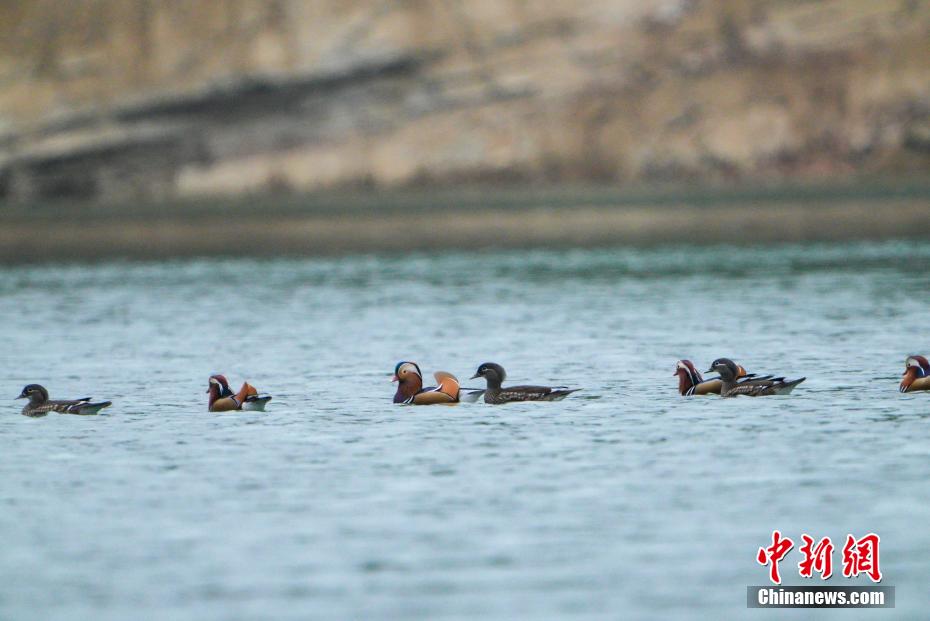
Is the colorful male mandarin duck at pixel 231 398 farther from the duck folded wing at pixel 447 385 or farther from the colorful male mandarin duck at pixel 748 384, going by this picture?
the colorful male mandarin duck at pixel 748 384

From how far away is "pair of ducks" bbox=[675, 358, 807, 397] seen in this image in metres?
20.8

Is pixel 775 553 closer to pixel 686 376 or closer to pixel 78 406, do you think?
pixel 686 376

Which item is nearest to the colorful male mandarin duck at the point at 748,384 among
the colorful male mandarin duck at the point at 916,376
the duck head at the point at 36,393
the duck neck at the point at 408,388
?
the colorful male mandarin duck at the point at 916,376

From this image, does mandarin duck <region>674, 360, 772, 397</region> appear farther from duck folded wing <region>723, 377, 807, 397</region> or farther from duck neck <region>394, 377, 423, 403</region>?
duck neck <region>394, 377, 423, 403</region>

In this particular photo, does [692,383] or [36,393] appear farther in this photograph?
[692,383]

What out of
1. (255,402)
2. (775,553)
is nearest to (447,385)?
(255,402)

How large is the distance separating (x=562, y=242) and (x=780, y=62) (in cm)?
3662

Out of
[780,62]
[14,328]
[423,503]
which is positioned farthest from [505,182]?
[423,503]

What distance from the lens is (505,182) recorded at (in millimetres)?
93500

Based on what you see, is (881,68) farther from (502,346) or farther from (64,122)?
(502,346)

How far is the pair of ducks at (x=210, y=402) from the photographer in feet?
68.6

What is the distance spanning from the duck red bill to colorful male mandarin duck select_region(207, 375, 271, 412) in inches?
330

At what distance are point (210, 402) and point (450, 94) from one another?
7556 cm

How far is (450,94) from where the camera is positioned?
314ft
